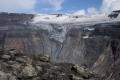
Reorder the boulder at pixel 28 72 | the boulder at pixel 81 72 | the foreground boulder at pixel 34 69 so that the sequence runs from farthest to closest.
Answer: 1. the boulder at pixel 81 72
2. the boulder at pixel 28 72
3. the foreground boulder at pixel 34 69

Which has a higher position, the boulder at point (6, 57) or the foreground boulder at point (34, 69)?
the boulder at point (6, 57)

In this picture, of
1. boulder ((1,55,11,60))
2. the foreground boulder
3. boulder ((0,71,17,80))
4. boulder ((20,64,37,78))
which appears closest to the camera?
boulder ((0,71,17,80))

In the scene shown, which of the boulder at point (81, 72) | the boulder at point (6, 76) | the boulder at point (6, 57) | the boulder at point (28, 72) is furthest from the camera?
the boulder at point (81, 72)

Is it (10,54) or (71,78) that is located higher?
(10,54)

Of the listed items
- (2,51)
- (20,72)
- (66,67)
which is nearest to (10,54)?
(2,51)

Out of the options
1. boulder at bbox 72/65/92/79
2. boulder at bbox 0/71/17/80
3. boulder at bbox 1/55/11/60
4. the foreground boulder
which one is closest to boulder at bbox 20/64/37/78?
the foreground boulder

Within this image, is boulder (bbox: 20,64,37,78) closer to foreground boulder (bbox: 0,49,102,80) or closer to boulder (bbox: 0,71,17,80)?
foreground boulder (bbox: 0,49,102,80)

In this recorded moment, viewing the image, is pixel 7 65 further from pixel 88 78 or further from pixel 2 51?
pixel 88 78

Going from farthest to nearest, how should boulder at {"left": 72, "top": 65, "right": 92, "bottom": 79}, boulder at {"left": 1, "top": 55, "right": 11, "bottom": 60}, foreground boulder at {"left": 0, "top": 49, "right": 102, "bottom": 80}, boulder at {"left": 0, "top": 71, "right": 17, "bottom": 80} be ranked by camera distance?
boulder at {"left": 72, "top": 65, "right": 92, "bottom": 79}, boulder at {"left": 1, "top": 55, "right": 11, "bottom": 60}, foreground boulder at {"left": 0, "top": 49, "right": 102, "bottom": 80}, boulder at {"left": 0, "top": 71, "right": 17, "bottom": 80}

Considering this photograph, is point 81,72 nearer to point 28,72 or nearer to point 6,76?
point 28,72

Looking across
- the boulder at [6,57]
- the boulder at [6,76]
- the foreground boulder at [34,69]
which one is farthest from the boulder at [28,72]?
the boulder at [6,57]

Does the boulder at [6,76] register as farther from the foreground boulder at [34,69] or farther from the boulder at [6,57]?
the boulder at [6,57]
